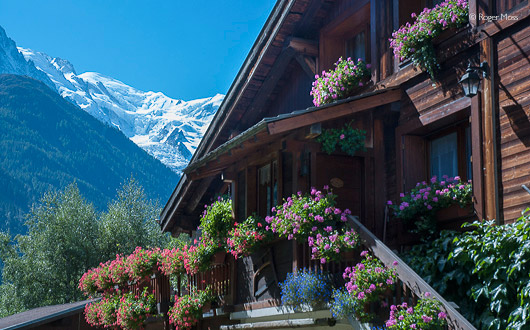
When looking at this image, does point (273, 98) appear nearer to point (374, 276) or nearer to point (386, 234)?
point (386, 234)

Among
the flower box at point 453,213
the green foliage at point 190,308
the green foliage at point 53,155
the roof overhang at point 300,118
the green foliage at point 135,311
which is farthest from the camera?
the green foliage at point 53,155

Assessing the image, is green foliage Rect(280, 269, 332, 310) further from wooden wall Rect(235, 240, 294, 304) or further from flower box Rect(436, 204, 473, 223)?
flower box Rect(436, 204, 473, 223)

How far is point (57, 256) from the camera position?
98.8ft

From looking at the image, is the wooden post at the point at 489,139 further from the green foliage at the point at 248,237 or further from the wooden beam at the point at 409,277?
the green foliage at the point at 248,237

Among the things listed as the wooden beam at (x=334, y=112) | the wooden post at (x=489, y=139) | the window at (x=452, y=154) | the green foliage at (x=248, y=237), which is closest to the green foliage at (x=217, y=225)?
the green foliage at (x=248, y=237)

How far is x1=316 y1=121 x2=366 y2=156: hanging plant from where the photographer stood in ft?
37.0

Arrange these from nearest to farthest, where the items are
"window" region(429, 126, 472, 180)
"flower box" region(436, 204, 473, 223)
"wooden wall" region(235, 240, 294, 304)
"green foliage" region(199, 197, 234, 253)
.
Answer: "flower box" region(436, 204, 473, 223)
"window" region(429, 126, 472, 180)
"wooden wall" region(235, 240, 294, 304)
"green foliage" region(199, 197, 234, 253)

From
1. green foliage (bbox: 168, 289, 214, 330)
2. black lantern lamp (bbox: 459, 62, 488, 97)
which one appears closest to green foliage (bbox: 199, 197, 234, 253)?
green foliage (bbox: 168, 289, 214, 330)

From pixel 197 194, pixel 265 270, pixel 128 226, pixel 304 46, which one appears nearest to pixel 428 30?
pixel 304 46

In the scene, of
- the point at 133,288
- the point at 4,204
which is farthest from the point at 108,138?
the point at 133,288

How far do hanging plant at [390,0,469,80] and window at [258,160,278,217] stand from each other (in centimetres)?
336

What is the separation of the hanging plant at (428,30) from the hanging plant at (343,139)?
145 centimetres

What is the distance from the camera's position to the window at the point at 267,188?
1290cm

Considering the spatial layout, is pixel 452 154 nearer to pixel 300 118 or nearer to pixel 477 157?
pixel 477 157
